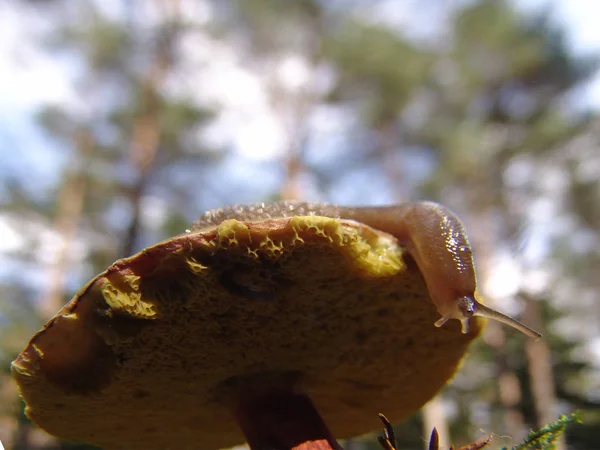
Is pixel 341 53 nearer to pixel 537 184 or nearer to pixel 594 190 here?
pixel 537 184

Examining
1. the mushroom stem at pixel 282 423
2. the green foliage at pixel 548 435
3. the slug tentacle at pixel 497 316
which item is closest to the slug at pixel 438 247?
the slug tentacle at pixel 497 316

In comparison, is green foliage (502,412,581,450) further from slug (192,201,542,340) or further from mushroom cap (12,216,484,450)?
mushroom cap (12,216,484,450)

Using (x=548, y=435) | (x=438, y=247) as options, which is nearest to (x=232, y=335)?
(x=438, y=247)

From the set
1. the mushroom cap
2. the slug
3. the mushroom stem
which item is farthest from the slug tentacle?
the mushroom stem

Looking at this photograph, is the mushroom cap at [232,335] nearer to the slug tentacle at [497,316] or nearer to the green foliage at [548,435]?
the slug tentacle at [497,316]

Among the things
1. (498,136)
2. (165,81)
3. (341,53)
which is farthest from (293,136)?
(498,136)

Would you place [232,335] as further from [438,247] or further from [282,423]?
[438,247]
